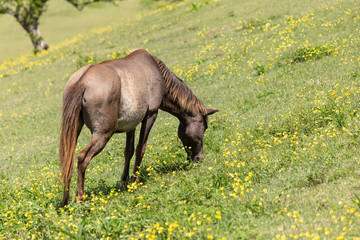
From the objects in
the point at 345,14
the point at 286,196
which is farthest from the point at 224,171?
the point at 345,14

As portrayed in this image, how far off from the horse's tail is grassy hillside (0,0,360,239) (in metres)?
0.77

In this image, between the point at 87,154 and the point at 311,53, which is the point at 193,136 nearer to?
the point at 87,154

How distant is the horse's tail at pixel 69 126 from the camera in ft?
22.5

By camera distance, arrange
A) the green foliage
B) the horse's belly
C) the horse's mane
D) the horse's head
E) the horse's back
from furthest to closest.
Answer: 1. the green foliage
2. the horse's head
3. the horse's mane
4. the horse's belly
5. the horse's back

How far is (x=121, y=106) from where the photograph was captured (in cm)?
741

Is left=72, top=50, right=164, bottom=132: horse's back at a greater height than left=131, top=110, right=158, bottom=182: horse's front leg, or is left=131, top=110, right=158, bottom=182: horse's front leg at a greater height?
left=72, top=50, right=164, bottom=132: horse's back

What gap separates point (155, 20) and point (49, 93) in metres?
14.5

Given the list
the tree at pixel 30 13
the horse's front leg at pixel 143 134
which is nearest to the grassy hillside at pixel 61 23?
the tree at pixel 30 13

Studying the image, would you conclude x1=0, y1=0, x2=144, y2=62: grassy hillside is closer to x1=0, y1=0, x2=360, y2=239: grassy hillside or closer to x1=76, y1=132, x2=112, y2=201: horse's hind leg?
x1=0, y1=0, x2=360, y2=239: grassy hillside

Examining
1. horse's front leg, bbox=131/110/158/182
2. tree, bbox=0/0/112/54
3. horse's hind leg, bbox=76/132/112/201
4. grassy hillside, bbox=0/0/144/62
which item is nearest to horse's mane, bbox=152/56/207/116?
horse's front leg, bbox=131/110/158/182

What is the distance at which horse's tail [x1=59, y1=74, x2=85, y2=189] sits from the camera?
6.86 metres

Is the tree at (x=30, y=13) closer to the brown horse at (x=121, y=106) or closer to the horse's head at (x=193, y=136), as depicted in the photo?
the brown horse at (x=121, y=106)

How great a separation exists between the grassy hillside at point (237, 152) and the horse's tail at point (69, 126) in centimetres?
77

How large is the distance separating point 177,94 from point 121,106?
73.0 inches
